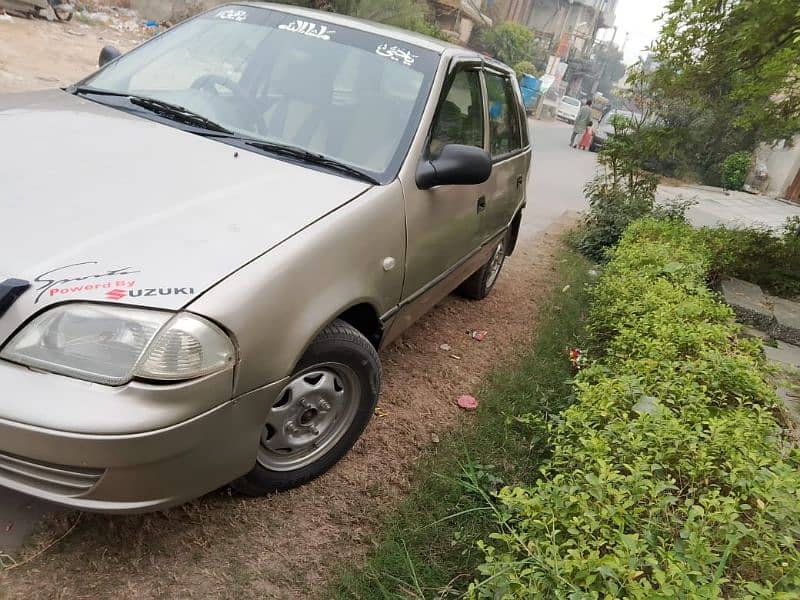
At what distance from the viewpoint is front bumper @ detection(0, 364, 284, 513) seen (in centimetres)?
165

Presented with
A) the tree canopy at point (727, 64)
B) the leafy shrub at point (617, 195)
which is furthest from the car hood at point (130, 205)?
the leafy shrub at point (617, 195)

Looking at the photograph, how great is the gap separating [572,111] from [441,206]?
4010cm

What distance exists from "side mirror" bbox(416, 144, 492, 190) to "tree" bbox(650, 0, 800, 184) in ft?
11.0

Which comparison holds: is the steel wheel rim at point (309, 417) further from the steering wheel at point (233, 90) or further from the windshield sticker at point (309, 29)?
the windshield sticker at point (309, 29)

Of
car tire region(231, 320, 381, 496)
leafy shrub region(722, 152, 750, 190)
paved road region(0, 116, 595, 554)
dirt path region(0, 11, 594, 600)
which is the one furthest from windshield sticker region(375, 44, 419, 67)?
leafy shrub region(722, 152, 750, 190)

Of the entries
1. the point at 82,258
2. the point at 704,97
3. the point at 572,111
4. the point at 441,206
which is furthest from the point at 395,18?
the point at 572,111

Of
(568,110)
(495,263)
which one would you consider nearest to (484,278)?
(495,263)

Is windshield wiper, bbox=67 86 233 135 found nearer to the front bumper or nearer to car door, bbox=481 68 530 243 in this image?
the front bumper

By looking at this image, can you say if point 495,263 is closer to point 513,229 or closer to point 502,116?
point 513,229

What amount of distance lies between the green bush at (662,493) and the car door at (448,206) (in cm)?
99

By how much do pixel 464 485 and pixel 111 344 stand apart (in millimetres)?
1639

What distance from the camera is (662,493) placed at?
2.07m

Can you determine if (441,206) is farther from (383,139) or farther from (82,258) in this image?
(82,258)

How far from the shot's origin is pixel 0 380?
5.50ft
